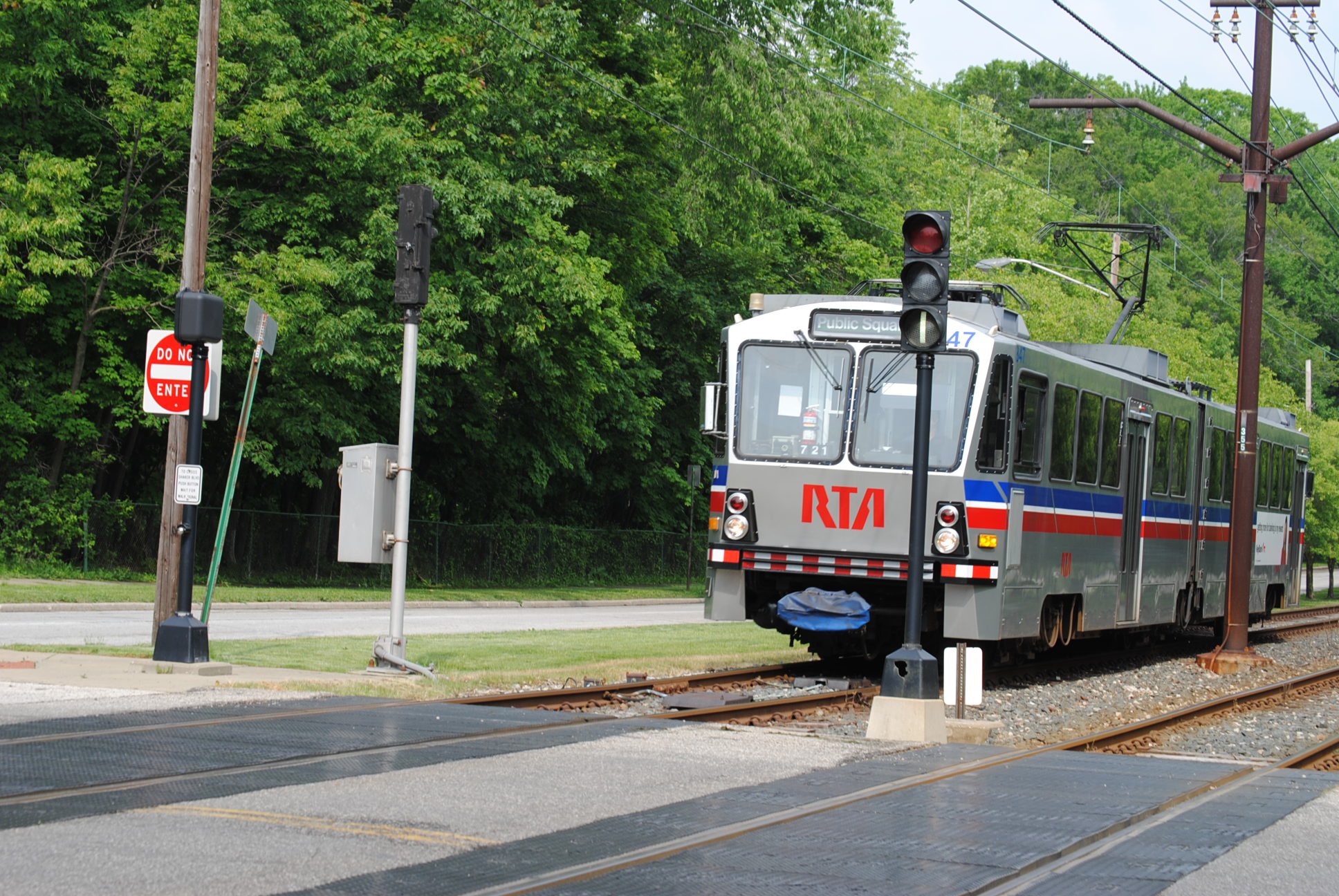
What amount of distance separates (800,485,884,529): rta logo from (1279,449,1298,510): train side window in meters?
13.7

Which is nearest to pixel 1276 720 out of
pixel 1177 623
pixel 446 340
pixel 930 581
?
pixel 930 581

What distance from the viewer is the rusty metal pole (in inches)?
838

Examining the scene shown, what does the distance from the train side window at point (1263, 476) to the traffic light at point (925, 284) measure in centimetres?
Result: 1535

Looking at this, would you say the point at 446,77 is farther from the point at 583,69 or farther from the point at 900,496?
the point at 900,496

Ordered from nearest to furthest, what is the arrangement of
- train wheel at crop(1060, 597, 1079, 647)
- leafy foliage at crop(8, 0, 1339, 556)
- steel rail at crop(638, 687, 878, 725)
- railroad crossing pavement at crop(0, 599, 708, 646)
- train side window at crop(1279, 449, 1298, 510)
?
steel rail at crop(638, 687, 878, 725), train wheel at crop(1060, 597, 1079, 647), railroad crossing pavement at crop(0, 599, 708, 646), train side window at crop(1279, 449, 1298, 510), leafy foliage at crop(8, 0, 1339, 556)

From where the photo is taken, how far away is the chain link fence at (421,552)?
32.0 metres

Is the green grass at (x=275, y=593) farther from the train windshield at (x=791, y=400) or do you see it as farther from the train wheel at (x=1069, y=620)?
the train wheel at (x=1069, y=620)

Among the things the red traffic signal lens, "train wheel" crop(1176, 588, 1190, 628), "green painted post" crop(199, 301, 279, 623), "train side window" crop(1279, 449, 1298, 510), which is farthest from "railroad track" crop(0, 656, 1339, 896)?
"train side window" crop(1279, 449, 1298, 510)

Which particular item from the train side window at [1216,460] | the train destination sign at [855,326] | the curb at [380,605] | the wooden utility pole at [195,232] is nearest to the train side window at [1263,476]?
the train side window at [1216,460]

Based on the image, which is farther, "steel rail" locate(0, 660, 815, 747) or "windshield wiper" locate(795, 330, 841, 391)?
"windshield wiper" locate(795, 330, 841, 391)

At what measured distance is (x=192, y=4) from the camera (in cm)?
3031

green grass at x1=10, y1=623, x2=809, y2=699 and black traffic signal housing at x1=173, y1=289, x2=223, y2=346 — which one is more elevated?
black traffic signal housing at x1=173, y1=289, x2=223, y2=346

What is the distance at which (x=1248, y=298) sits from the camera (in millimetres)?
21672

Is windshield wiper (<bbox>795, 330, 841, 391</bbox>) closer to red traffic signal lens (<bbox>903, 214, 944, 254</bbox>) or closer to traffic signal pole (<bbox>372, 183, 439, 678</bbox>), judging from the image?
traffic signal pole (<bbox>372, 183, 439, 678</bbox>)
